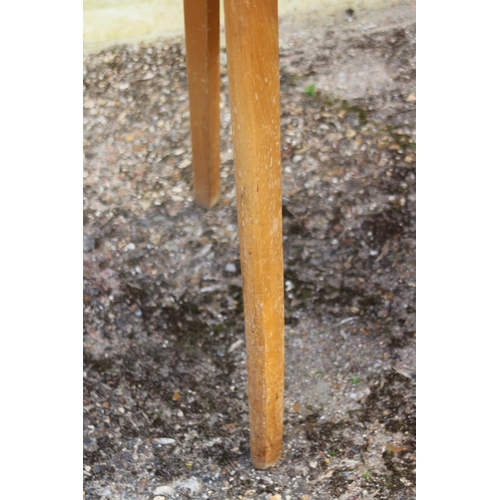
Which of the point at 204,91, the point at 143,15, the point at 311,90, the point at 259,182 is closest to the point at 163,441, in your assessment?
the point at 259,182

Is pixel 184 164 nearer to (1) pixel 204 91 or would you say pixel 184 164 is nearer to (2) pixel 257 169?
(1) pixel 204 91

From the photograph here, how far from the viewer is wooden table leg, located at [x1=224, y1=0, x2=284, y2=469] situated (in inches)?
37.7

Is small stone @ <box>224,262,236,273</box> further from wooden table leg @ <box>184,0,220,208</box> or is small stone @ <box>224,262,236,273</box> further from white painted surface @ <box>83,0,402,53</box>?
white painted surface @ <box>83,0,402,53</box>

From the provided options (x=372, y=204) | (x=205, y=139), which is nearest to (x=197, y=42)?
(x=205, y=139)

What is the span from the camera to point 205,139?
5.80ft

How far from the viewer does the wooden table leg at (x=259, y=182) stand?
0.96 meters

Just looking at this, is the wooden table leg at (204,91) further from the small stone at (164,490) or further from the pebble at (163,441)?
the small stone at (164,490)

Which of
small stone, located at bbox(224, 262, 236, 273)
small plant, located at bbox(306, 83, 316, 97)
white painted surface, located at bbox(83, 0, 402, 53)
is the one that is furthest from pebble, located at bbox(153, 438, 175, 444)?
white painted surface, located at bbox(83, 0, 402, 53)

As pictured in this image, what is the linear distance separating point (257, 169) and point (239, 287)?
82 centimetres

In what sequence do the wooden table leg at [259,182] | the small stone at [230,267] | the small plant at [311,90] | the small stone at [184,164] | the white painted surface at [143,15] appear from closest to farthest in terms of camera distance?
the wooden table leg at [259,182] → the small stone at [230,267] → the small stone at [184,164] → the small plant at [311,90] → the white painted surface at [143,15]

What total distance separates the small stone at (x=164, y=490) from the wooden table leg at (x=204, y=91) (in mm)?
891

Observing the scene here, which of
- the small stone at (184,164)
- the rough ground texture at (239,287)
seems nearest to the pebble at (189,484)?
the rough ground texture at (239,287)

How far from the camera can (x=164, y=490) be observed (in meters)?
1.46

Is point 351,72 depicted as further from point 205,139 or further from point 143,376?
point 143,376
